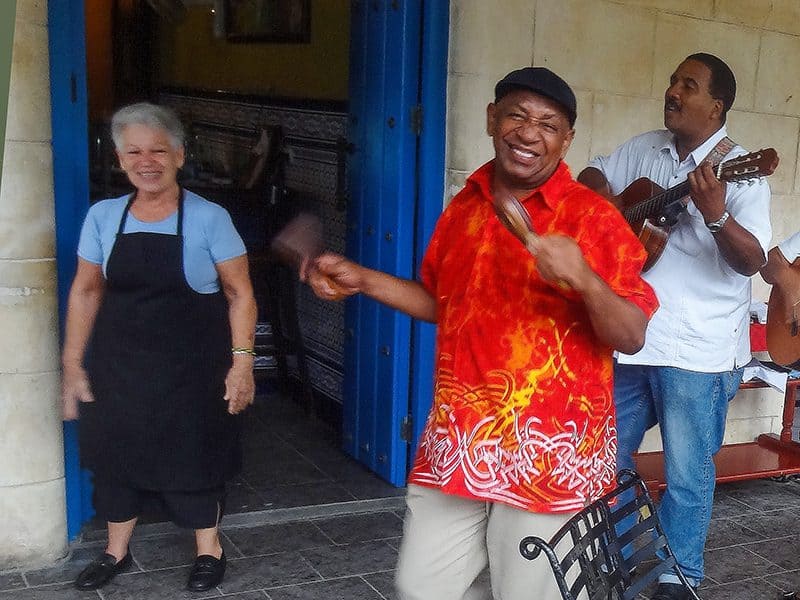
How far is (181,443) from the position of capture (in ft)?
10.3

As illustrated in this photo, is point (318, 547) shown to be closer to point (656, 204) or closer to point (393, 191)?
point (393, 191)

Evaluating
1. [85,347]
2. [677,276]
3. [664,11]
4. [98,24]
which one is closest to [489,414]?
[677,276]

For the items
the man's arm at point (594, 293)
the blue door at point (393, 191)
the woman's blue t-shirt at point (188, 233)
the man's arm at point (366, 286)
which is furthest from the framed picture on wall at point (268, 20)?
the man's arm at point (594, 293)

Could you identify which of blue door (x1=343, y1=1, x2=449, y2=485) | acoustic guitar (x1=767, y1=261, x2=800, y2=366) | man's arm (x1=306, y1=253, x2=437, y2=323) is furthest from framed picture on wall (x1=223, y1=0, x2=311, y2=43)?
man's arm (x1=306, y1=253, x2=437, y2=323)

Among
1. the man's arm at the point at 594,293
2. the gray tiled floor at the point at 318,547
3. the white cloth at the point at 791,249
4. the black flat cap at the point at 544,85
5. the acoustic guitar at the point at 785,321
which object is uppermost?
the black flat cap at the point at 544,85

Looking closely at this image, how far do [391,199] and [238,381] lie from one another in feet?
3.93

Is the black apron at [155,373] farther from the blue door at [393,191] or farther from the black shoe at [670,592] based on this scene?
the black shoe at [670,592]

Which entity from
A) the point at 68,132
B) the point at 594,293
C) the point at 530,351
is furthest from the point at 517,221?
the point at 68,132

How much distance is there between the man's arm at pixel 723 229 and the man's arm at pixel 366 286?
1.00 metres

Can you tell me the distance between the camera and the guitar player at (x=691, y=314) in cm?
308

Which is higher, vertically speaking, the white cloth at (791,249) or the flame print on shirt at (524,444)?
the white cloth at (791,249)

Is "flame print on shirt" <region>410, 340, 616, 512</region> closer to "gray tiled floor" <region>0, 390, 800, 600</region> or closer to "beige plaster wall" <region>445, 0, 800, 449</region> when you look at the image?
"gray tiled floor" <region>0, 390, 800, 600</region>

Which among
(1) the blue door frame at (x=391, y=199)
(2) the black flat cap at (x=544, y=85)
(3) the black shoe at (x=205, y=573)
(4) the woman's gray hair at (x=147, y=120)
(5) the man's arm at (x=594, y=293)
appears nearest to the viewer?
(5) the man's arm at (x=594, y=293)

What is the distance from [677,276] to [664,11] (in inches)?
64.0
